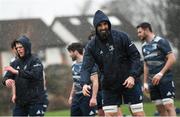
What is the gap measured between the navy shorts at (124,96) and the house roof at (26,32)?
2220cm

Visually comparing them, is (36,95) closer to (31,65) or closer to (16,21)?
(31,65)

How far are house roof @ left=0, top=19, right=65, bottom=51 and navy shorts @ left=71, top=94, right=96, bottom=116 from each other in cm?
1980

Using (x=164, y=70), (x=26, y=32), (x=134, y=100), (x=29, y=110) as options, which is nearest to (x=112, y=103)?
(x=134, y=100)

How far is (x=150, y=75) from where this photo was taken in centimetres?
1112

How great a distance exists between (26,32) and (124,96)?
1104 inches

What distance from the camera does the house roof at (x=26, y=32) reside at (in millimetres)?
34694

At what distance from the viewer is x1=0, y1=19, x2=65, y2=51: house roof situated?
34.7m

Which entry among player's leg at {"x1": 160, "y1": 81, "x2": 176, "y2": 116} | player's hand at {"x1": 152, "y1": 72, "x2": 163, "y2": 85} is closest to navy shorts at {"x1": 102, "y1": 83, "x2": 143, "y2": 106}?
player's hand at {"x1": 152, "y1": 72, "x2": 163, "y2": 85}

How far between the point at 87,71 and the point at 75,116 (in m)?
2.83

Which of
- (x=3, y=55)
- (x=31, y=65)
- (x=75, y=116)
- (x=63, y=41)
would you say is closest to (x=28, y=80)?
(x=31, y=65)

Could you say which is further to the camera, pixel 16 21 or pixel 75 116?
pixel 16 21

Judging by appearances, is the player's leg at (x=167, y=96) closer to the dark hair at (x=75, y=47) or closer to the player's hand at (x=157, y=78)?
the player's hand at (x=157, y=78)

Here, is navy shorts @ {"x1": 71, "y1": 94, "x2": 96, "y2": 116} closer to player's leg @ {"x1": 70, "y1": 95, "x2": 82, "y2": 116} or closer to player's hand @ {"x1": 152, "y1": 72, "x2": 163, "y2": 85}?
player's leg @ {"x1": 70, "y1": 95, "x2": 82, "y2": 116}

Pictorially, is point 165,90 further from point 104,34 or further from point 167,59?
point 104,34
